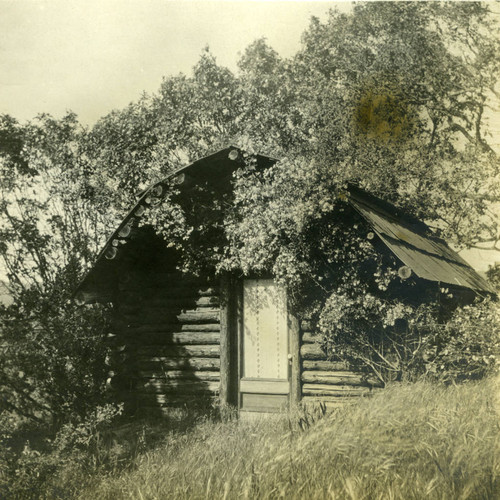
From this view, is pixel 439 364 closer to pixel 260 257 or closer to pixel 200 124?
pixel 260 257

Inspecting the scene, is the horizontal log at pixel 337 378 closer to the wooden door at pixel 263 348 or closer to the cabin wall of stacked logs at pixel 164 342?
the wooden door at pixel 263 348

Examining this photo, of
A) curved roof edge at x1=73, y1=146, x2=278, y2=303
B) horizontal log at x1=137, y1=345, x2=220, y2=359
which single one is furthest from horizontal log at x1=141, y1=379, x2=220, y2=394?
curved roof edge at x1=73, y1=146, x2=278, y2=303

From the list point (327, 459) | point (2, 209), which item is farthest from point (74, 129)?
point (327, 459)

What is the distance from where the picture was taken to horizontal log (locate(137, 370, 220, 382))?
10.2 metres

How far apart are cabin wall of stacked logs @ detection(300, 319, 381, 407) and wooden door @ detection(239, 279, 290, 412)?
1.22ft

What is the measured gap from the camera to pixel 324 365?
371 inches

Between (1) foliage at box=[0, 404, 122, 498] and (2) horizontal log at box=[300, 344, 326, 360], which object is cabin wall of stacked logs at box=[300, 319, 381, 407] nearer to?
(2) horizontal log at box=[300, 344, 326, 360]

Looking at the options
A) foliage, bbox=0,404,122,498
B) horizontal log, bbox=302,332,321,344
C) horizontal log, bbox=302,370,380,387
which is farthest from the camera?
horizontal log, bbox=302,332,321,344

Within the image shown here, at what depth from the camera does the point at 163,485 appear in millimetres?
5184

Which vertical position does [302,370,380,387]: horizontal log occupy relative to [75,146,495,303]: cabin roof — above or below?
below

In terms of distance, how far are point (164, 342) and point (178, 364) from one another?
0.54 m

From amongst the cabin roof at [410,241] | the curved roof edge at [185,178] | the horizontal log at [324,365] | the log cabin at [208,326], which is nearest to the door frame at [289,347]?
the log cabin at [208,326]

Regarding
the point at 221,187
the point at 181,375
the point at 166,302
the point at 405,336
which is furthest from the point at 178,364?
the point at 405,336

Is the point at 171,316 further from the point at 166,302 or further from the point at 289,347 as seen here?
the point at 289,347
